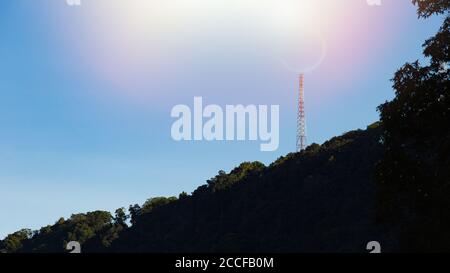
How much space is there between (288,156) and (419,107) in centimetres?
13546

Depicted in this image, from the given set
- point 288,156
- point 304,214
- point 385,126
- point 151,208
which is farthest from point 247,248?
point 385,126

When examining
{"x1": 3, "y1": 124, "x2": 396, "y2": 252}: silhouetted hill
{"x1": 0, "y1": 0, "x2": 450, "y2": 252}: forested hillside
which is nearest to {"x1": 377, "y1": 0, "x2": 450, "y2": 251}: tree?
{"x1": 0, "y1": 0, "x2": 450, "y2": 252}: forested hillside

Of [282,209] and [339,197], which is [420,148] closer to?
[339,197]

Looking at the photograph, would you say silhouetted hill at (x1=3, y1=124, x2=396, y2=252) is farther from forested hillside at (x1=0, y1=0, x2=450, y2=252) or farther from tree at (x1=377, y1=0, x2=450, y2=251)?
tree at (x1=377, y1=0, x2=450, y2=251)

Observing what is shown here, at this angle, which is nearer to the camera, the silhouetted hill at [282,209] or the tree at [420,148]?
the tree at [420,148]

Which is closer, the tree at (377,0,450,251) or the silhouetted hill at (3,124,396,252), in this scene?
the tree at (377,0,450,251)

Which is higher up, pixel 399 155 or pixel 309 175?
pixel 309 175

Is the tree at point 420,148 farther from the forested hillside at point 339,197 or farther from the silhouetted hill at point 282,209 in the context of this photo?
the silhouetted hill at point 282,209

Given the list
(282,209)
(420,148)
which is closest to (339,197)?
(282,209)

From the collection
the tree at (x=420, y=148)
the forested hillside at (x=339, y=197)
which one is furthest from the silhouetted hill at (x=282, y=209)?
the tree at (x=420, y=148)

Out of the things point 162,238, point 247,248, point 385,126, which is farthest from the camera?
point 162,238
